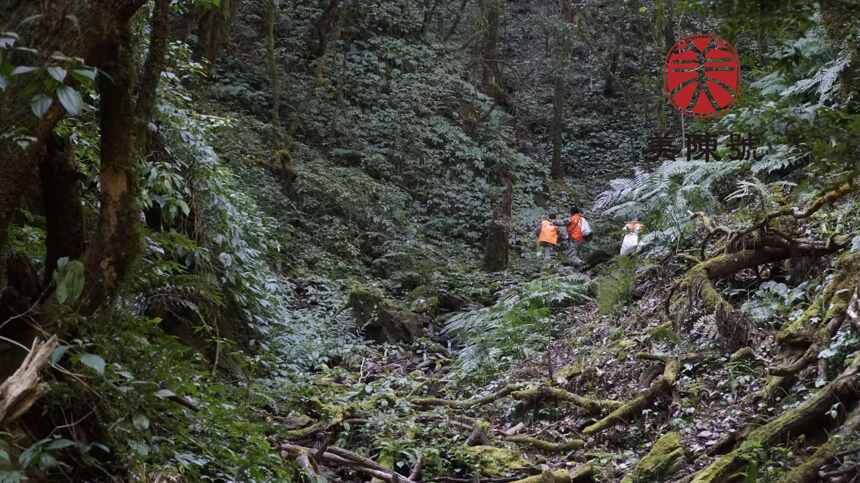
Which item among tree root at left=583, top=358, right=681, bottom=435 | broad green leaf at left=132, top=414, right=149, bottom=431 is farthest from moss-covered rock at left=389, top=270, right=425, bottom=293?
broad green leaf at left=132, top=414, right=149, bottom=431

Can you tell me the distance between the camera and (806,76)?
10945mm

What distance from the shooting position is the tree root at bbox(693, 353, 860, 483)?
4.90 metres

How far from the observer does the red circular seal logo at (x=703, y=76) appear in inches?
366

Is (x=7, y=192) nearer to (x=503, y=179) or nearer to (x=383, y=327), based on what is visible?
(x=383, y=327)

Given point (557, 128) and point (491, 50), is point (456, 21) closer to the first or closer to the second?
point (491, 50)

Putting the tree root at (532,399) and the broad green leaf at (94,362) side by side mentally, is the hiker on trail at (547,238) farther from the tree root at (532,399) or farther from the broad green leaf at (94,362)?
the broad green leaf at (94,362)

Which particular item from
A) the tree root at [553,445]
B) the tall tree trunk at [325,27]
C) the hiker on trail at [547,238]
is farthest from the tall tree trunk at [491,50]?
the tree root at [553,445]

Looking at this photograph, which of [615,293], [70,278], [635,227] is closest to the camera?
[70,278]

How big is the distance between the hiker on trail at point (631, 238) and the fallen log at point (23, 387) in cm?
919

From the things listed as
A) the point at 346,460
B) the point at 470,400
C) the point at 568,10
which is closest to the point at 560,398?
the point at 470,400

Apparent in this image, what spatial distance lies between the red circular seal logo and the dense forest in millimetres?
48

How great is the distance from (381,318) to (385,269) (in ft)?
11.3

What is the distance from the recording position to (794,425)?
16.6 feet

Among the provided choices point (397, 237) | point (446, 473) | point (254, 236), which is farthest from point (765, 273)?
point (397, 237)
